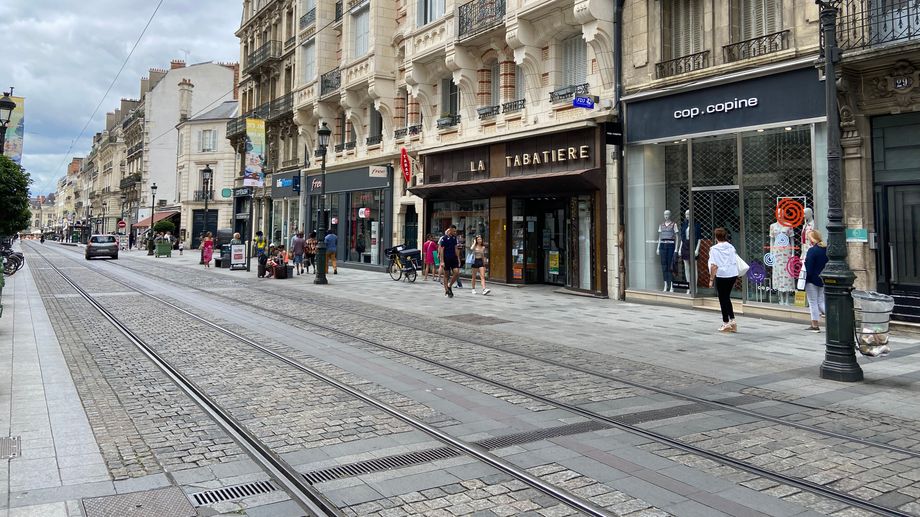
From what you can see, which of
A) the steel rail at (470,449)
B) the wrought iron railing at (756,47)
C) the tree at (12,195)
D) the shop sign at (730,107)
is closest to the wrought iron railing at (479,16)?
the shop sign at (730,107)

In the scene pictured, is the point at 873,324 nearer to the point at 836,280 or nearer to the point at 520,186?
the point at 836,280

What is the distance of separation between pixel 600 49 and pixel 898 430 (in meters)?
13.0

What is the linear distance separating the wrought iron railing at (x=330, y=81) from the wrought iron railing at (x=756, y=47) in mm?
19331

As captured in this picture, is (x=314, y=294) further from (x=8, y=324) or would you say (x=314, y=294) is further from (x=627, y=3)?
(x=627, y=3)

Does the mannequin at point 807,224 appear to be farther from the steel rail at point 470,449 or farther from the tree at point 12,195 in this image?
the tree at point 12,195

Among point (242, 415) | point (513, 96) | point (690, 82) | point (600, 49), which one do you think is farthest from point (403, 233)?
point (242, 415)

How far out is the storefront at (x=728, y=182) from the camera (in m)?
12.2

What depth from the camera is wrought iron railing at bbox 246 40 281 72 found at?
119 ft

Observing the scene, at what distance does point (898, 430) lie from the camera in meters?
5.21

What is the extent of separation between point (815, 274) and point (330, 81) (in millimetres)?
24534

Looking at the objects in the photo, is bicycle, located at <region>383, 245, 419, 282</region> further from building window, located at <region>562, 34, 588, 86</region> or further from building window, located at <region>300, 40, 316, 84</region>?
building window, located at <region>300, 40, 316, 84</region>

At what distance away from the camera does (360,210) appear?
27.7 metres

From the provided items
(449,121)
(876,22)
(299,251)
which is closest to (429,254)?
(449,121)

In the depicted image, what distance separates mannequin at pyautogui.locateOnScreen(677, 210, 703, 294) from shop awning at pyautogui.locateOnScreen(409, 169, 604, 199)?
251 centimetres
